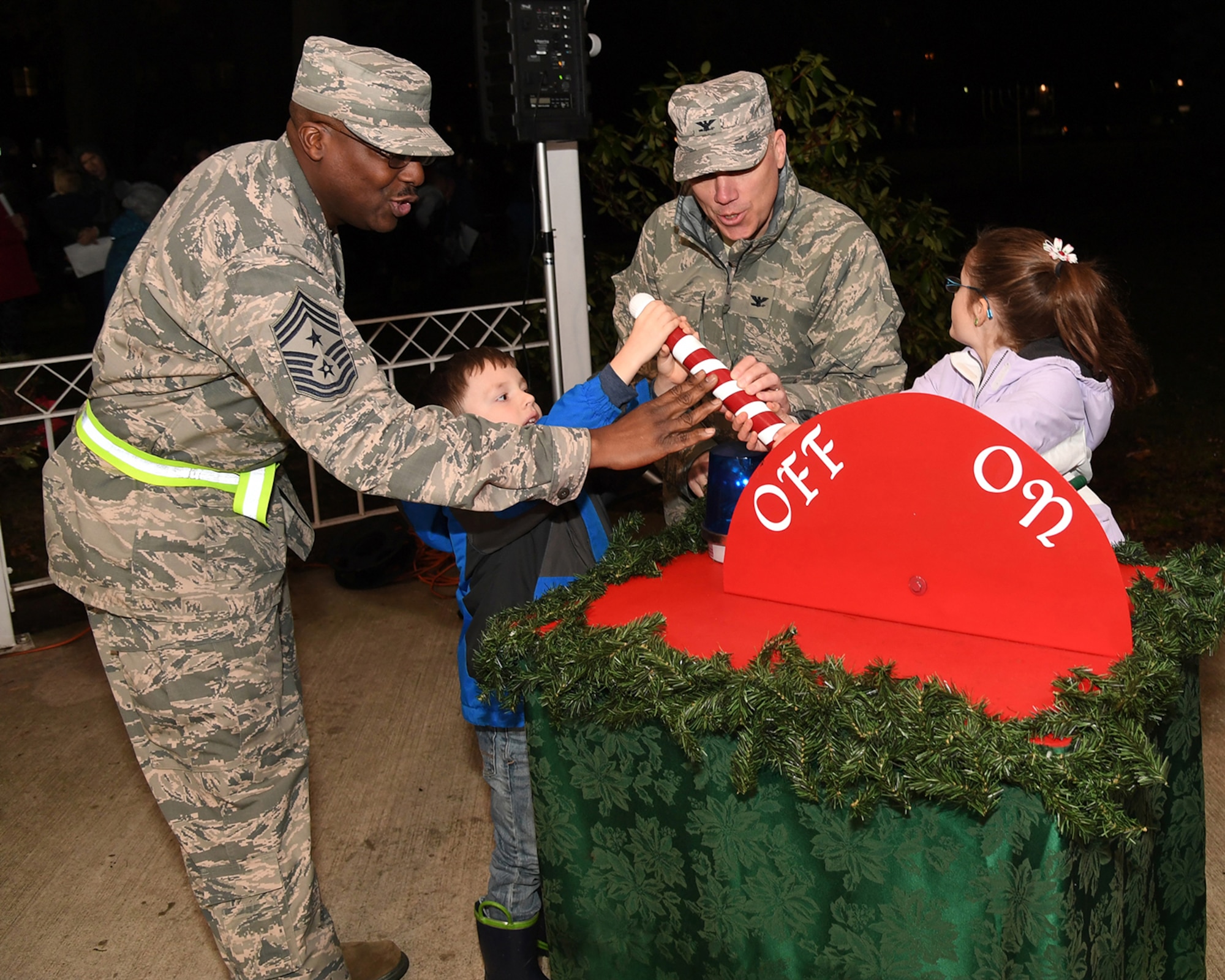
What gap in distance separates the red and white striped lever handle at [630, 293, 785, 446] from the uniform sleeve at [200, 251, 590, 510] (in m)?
0.23

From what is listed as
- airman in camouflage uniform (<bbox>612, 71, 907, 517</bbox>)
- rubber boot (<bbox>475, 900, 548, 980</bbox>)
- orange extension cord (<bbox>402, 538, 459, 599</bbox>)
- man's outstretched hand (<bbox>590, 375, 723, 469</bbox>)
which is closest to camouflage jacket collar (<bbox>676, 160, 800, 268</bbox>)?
airman in camouflage uniform (<bbox>612, 71, 907, 517</bbox>)

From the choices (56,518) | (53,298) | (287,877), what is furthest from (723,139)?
(53,298)

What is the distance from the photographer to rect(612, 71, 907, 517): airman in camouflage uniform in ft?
6.98

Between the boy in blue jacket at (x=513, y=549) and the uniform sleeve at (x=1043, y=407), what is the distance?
0.55m

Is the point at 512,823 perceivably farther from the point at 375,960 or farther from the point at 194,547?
the point at 194,547

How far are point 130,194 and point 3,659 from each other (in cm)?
330

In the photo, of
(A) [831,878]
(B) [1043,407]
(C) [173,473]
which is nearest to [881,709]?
(A) [831,878]

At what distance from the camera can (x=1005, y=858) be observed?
1.30 metres

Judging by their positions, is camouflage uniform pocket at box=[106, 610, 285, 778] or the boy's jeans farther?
the boy's jeans

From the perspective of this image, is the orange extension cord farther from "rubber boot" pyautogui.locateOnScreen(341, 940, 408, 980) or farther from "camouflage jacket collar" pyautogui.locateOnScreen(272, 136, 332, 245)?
"camouflage jacket collar" pyautogui.locateOnScreen(272, 136, 332, 245)

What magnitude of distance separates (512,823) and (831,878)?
2.63 ft

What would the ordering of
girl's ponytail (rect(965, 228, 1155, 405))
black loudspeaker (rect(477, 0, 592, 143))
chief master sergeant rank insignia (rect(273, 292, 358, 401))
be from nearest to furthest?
chief master sergeant rank insignia (rect(273, 292, 358, 401))
girl's ponytail (rect(965, 228, 1155, 405))
black loudspeaker (rect(477, 0, 592, 143))

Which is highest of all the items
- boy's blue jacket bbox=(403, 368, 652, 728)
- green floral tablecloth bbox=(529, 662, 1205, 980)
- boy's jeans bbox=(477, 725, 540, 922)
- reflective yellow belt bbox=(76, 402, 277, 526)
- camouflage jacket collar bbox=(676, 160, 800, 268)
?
camouflage jacket collar bbox=(676, 160, 800, 268)

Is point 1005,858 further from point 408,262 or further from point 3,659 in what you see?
point 408,262
